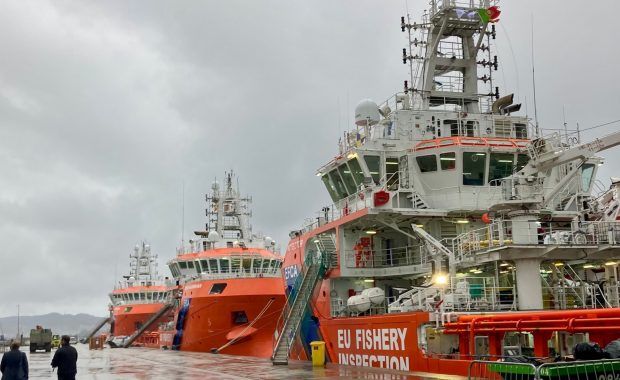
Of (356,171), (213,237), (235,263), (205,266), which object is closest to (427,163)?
(356,171)

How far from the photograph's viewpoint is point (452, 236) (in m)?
23.0

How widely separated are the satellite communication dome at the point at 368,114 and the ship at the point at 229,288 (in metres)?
15.6

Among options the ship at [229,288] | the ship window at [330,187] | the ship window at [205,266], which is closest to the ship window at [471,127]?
the ship window at [330,187]

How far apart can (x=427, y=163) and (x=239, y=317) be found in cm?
1966

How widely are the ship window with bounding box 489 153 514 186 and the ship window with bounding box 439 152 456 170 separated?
1291mm

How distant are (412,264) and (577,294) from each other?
5783 millimetres

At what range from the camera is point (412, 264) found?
23.5 meters

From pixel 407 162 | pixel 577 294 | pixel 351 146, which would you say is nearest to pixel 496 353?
pixel 577 294

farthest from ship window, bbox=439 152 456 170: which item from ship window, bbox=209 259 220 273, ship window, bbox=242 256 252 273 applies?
ship window, bbox=209 259 220 273

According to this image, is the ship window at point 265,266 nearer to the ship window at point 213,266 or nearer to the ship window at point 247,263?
the ship window at point 247,263

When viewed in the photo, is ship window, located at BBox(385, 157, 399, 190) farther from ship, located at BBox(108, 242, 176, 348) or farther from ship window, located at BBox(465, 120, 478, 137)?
ship, located at BBox(108, 242, 176, 348)

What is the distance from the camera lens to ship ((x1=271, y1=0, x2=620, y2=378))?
17812mm

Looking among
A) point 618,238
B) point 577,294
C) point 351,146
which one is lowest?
point 577,294

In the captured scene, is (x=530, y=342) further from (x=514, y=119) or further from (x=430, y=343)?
(x=514, y=119)
